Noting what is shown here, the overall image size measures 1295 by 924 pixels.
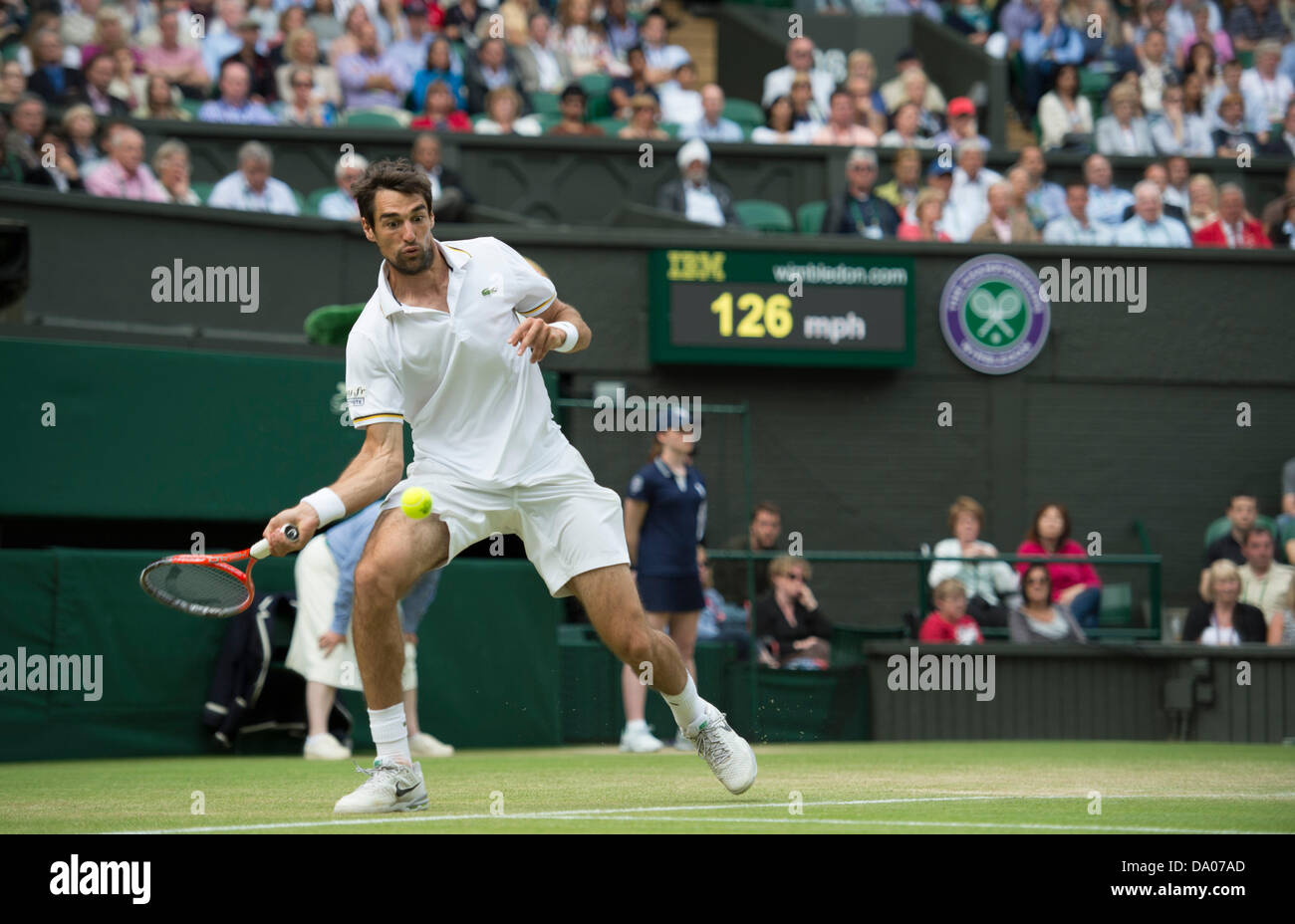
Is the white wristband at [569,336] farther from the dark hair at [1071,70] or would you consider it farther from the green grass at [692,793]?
the dark hair at [1071,70]

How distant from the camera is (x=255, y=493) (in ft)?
34.9

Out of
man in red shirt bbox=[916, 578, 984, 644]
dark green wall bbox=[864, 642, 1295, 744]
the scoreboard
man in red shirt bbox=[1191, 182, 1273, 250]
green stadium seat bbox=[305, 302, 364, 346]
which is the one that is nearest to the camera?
green stadium seat bbox=[305, 302, 364, 346]

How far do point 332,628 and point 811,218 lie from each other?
6534mm

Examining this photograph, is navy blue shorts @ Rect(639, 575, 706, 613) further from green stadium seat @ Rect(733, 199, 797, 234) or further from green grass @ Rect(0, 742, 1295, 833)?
green stadium seat @ Rect(733, 199, 797, 234)

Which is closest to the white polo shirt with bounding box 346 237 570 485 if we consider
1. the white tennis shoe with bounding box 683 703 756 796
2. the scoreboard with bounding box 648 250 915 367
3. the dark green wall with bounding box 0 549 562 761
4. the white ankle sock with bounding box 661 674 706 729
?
the white ankle sock with bounding box 661 674 706 729

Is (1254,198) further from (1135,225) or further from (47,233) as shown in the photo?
(47,233)

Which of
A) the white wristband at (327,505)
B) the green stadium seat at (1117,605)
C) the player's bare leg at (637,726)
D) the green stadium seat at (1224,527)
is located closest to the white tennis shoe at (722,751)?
the white wristband at (327,505)

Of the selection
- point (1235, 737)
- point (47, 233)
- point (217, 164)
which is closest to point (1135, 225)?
point (1235, 737)

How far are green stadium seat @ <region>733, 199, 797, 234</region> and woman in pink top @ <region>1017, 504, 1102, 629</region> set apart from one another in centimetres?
338

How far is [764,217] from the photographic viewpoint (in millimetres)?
15016

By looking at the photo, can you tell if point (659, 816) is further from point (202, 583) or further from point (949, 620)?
point (949, 620)

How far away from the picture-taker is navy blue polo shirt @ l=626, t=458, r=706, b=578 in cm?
1049

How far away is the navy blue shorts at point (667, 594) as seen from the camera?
1044cm

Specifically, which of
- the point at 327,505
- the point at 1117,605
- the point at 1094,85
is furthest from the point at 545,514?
the point at 1094,85
